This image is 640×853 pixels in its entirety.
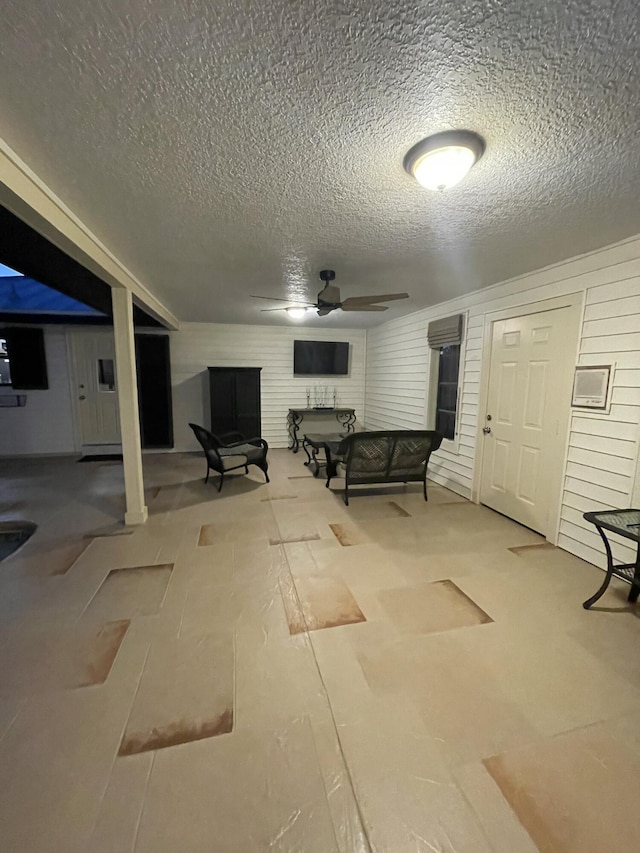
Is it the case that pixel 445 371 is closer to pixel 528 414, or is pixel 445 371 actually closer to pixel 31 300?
pixel 528 414

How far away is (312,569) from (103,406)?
5.20 m

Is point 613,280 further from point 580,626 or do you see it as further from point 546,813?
point 546,813

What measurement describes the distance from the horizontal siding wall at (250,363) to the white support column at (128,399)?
2876mm

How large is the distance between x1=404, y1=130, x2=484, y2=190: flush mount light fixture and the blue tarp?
5109 millimetres

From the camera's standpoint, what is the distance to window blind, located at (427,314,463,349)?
3957 millimetres

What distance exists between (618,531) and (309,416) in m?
5.10

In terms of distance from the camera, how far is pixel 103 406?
19.1 feet

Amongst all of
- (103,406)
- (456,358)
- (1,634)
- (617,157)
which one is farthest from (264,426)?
(617,157)

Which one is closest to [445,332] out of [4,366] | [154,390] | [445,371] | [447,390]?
[445,371]

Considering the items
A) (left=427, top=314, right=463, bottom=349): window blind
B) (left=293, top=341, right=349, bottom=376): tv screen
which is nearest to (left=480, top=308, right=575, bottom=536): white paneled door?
(left=427, top=314, right=463, bottom=349): window blind

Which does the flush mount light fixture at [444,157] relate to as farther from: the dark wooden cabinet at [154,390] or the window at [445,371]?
the dark wooden cabinet at [154,390]

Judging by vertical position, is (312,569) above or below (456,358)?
below

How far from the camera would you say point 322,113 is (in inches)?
48.8

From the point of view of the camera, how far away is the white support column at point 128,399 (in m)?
2.99
